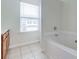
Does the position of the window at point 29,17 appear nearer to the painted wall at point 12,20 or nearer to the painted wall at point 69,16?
the painted wall at point 12,20

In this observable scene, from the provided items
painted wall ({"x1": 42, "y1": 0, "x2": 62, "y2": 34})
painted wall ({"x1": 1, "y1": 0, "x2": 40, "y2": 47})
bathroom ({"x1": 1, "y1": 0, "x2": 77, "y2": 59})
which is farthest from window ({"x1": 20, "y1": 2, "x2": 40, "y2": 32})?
painted wall ({"x1": 42, "y1": 0, "x2": 62, "y2": 34})

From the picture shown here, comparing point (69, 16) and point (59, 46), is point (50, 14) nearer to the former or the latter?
point (69, 16)

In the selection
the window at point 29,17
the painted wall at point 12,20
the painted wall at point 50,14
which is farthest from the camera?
the window at point 29,17

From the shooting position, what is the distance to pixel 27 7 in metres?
4.02

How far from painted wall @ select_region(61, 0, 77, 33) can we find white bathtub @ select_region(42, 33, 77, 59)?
27 centimetres

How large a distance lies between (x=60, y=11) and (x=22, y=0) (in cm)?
185

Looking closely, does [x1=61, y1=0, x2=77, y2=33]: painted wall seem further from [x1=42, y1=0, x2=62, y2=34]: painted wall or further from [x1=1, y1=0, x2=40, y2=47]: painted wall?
[x1=1, y1=0, x2=40, y2=47]: painted wall

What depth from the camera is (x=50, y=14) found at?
304 centimetres

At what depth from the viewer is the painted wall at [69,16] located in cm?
278

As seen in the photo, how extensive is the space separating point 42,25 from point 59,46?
1.26 meters

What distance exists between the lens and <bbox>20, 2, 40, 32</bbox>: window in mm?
3890

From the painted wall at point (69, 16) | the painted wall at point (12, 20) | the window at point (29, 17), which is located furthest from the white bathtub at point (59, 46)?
the window at point (29, 17)

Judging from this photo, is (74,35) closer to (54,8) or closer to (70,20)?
(70,20)

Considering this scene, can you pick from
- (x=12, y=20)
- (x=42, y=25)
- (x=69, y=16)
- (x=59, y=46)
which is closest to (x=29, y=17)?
(x=12, y=20)
